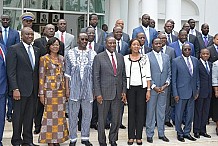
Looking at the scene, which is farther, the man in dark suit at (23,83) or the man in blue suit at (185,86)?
the man in blue suit at (185,86)

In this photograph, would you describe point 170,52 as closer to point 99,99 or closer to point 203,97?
point 203,97

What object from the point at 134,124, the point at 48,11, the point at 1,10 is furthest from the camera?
the point at 48,11

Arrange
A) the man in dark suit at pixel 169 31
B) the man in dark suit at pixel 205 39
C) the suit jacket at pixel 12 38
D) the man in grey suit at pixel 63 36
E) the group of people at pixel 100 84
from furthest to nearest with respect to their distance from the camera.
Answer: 1. the man in dark suit at pixel 205 39
2. the man in dark suit at pixel 169 31
3. the man in grey suit at pixel 63 36
4. the suit jacket at pixel 12 38
5. the group of people at pixel 100 84

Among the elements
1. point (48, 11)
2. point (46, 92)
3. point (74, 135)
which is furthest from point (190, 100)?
point (48, 11)

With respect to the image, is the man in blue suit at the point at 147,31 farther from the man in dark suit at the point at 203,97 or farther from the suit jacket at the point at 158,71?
the man in dark suit at the point at 203,97

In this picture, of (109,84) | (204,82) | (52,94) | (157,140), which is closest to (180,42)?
(204,82)

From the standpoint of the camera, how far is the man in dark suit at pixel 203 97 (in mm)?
7203

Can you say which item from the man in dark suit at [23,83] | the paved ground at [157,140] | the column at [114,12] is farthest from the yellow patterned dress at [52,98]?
the column at [114,12]

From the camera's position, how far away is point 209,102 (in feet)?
24.3

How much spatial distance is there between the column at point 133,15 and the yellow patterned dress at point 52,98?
6332 millimetres

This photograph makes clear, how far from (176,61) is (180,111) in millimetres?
1007

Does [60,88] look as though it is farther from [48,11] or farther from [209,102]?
[48,11]

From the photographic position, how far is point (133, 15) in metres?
12.0

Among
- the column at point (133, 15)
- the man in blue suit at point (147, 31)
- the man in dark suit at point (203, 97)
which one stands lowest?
the man in dark suit at point (203, 97)
